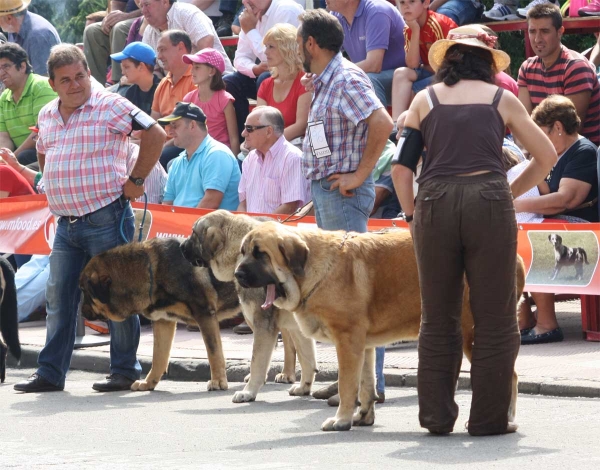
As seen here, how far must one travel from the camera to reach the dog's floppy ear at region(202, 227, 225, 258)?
8148 millimetres

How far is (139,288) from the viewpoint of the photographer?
8.57m

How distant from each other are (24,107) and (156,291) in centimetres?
636

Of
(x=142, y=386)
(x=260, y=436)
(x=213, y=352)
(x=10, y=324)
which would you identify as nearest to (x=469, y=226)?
(x=260, y=436)

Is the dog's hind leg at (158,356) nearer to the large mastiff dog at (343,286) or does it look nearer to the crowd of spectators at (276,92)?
the crowd of spectators at (276,92)

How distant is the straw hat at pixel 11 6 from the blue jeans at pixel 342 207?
960cm

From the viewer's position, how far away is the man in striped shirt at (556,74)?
1088 centimetres

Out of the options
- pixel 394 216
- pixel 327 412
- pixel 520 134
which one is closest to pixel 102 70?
pixel 394 216

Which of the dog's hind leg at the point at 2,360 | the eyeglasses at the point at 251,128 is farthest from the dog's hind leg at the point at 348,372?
the eyeglasses at the point at 251,128

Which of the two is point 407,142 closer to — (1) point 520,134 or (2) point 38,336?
(1) point 520,134

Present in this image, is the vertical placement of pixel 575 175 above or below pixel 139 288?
above

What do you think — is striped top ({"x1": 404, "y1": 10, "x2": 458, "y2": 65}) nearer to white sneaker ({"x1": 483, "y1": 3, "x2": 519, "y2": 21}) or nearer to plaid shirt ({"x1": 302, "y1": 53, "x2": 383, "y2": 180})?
white sneaker ({"x1": 483, "y1": 3, "x2": 519, "y2": 21})

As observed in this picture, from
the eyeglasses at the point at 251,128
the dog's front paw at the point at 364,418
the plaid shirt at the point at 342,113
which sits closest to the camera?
the dog's front paw at the point at 364,418

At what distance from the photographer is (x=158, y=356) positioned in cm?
869

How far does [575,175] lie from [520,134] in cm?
379
